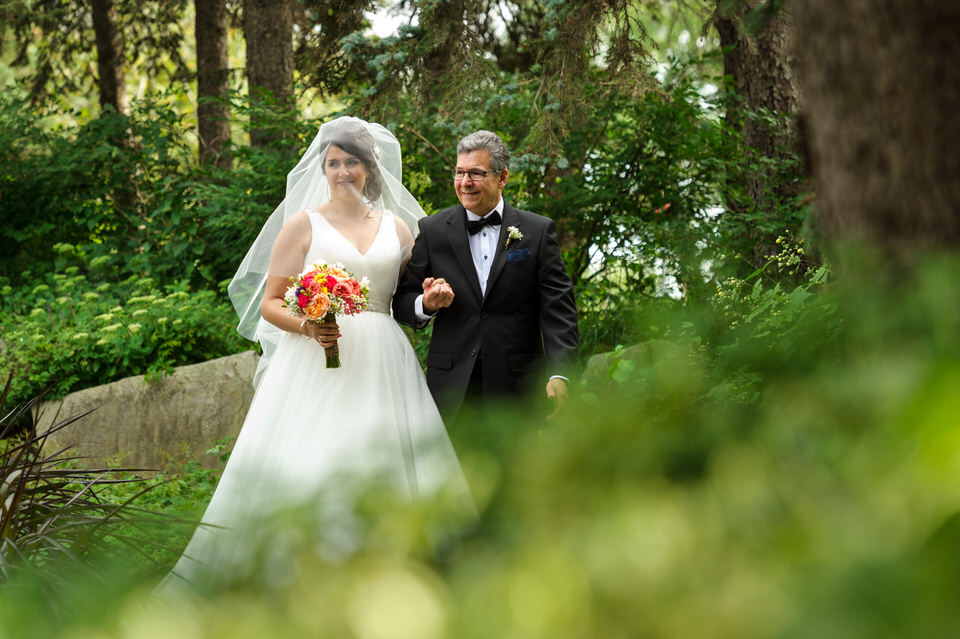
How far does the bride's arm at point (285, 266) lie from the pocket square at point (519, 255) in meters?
1.05

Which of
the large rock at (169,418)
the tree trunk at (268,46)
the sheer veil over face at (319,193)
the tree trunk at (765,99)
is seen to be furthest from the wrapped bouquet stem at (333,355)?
the tree trunk at (268,46)

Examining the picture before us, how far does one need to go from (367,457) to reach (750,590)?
610 millimetres

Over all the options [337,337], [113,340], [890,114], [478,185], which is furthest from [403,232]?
[113,340]

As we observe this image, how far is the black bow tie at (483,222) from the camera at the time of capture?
14.2 feet

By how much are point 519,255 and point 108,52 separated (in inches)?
400

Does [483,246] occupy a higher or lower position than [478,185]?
lower

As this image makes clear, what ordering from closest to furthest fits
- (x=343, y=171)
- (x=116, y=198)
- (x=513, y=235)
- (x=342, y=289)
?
(x=342, y=289), (x=513, y=235), (x=343, y=171), (x=116, y=198)

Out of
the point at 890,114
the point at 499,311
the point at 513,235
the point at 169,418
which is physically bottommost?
the point at 169,418

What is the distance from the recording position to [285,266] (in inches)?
171

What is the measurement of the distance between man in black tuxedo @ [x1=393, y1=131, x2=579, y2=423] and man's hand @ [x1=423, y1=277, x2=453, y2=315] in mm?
67

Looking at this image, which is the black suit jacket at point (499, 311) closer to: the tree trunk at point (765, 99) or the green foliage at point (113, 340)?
the tree trunk at point (765, 99)

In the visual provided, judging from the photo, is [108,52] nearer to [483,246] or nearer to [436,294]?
[483,246]

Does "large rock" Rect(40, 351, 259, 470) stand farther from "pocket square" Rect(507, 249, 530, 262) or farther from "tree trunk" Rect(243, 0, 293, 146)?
"tree trunk" Rect(243, 0, 293, 146)

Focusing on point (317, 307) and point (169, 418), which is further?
point (169, 418)
